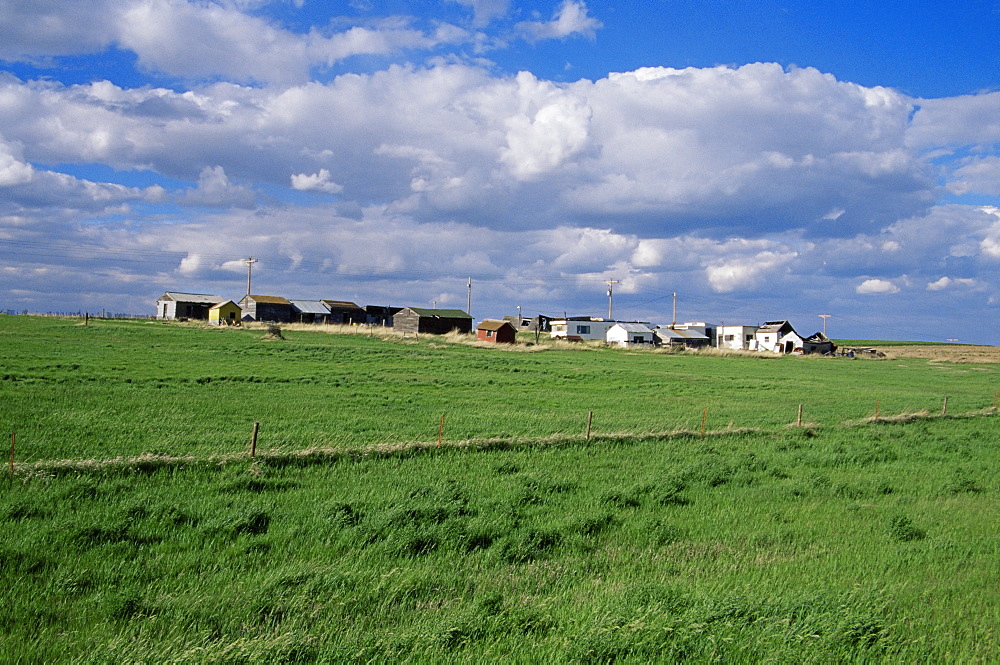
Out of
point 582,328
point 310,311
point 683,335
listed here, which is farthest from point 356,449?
point 683,335

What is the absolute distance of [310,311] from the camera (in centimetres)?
10375

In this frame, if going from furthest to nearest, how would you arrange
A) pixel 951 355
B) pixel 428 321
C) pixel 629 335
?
1. pixel 951 355
2. pixel 629 335
3. pixel 428 321

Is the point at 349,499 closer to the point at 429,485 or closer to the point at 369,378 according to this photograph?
the point at 429,485

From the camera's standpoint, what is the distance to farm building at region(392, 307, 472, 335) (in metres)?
96.8

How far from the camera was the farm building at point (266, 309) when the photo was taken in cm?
9950

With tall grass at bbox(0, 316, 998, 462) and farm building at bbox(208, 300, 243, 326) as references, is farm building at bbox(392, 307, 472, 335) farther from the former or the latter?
tall grass at bbox(0, 316, 998, 462)

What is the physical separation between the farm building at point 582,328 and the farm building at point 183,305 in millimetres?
53807

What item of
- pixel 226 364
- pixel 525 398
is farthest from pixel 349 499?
pixel 226 364

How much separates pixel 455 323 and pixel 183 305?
131 ft

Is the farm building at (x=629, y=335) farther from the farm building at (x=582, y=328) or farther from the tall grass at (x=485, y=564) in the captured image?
the tall grass at (x=485, y=564)

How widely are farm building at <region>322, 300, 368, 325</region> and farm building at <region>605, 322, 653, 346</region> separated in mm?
40278

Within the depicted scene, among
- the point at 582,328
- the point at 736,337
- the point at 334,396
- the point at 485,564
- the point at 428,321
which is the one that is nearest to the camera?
the point at 485,564

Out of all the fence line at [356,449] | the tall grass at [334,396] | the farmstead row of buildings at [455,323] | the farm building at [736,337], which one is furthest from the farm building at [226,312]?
the farm building at [736,337]

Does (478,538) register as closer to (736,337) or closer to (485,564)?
(485,564)
